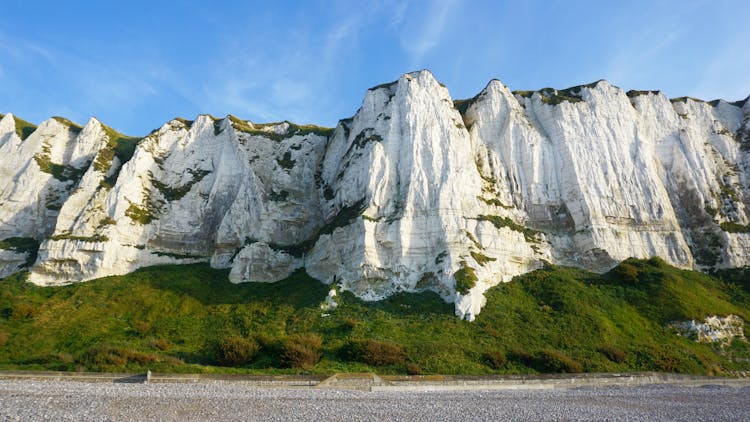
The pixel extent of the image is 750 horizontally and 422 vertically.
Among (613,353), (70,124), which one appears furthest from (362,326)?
(70,124)

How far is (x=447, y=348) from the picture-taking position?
2733cm

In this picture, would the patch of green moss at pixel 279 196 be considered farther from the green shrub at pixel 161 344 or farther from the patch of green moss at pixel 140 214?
the green shrub at pixel 161 344

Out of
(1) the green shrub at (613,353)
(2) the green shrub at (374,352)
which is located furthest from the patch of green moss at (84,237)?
(1) the green shrub at (613,353)

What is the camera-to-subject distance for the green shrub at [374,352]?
83.7ft

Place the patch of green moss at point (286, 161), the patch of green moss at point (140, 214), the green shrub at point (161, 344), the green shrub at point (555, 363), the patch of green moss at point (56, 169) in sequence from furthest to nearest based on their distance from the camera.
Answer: the patch of green moss at point (286, 161) → the patch of green moss at point (56, 169) → the patch of green moss at point (140, 214) → the green shrub at point (161, 344) → the green shrub at point (555, 363)

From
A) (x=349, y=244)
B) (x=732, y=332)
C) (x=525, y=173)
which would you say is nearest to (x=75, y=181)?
(x=349, y=244)

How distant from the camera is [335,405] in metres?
15.2

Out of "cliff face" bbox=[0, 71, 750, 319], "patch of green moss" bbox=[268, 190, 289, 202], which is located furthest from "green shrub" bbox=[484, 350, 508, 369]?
"patch of green moss" bbox=[268, 190, 289, 202]

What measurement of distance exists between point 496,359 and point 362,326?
9.12 meters

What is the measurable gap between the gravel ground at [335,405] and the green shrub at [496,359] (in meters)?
6.04

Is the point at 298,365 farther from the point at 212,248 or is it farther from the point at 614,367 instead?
the point at 212,248

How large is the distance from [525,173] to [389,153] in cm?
1489

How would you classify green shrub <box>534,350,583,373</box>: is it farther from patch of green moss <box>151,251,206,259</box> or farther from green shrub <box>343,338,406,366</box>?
patch of green moss <box>151,251,206,259</box>

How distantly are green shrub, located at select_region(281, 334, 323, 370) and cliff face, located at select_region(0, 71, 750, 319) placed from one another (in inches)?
367
